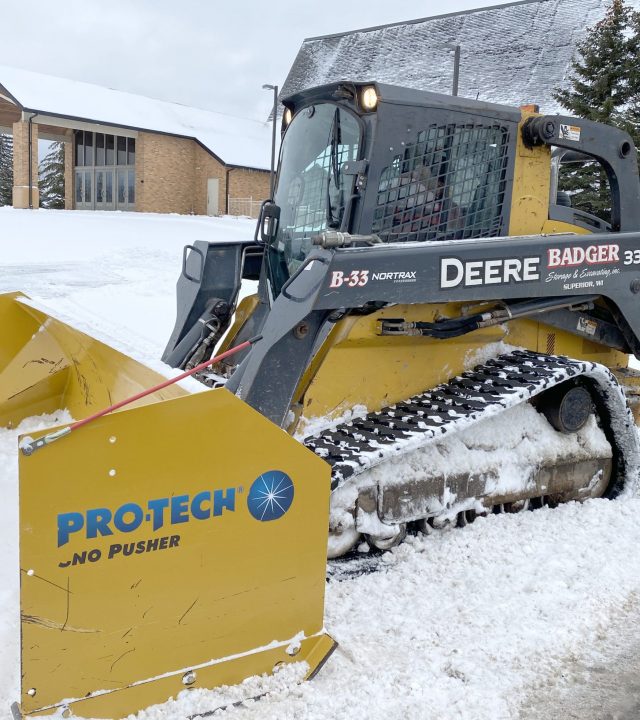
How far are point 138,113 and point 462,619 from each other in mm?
27852

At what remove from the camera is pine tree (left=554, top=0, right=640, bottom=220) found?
1856 centimetres

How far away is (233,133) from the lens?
1227 inches

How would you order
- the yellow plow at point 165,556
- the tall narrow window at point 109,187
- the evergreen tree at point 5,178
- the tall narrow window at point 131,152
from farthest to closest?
the evergreen tree at point 5,178 → the tall narrow window at point 109,187 → the tall narrow window at point 131,152 → the yellow plow at point 165,556

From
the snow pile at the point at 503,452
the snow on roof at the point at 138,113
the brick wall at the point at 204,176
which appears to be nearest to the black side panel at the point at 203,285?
the snow pile at the point at 503,452

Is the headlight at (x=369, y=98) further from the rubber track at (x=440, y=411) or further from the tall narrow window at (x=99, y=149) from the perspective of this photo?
the tall narrow window at (x=99, y=149)

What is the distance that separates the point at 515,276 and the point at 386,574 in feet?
5.00

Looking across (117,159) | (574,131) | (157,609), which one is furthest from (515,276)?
(117,159)

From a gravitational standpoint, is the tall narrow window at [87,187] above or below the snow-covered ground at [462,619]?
above

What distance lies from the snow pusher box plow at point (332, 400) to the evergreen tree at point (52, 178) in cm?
4504

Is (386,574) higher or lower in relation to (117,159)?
lower

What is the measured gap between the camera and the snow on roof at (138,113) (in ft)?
83.3

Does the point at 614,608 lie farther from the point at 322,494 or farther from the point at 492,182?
the point at 492,182

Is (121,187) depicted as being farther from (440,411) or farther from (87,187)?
(440,411)

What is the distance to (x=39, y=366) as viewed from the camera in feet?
15.3
